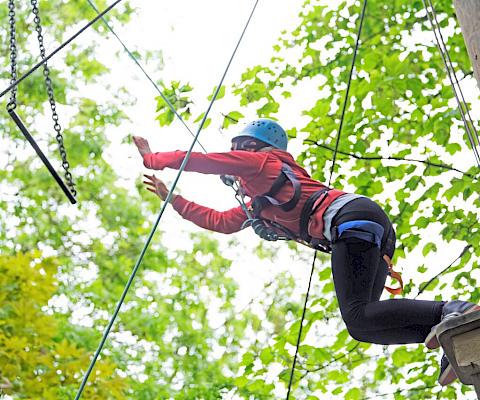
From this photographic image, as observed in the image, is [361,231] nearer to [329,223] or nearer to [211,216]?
[329,223]

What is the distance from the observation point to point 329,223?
2777 mm

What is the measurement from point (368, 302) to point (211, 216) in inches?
35.8

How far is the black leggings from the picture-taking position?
2.55 m

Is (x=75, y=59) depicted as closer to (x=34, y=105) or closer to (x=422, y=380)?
(x=34, y=105)

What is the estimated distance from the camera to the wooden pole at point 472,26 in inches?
110

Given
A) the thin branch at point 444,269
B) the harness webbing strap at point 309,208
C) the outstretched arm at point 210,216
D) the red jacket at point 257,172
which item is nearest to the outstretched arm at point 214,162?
the red jacket at point 257,172

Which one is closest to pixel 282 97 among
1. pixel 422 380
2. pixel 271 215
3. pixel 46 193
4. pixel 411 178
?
pixel 411 178

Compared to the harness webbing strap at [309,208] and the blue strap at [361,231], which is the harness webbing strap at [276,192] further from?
the blue strap at [361,231]

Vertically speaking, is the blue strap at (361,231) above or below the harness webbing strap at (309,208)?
below

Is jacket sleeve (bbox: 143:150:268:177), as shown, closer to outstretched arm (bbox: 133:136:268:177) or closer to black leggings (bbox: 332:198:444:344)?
outstretched arm (bbox: 133:136:268:177)

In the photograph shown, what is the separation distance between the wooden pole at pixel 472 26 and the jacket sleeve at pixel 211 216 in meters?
1.05

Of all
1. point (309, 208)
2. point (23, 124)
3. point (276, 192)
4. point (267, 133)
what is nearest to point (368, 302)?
point (309, 208)

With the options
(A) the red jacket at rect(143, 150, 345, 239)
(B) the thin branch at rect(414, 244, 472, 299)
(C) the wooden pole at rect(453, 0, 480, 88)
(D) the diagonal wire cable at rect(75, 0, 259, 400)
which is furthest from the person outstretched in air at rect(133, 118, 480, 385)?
(B) the thin branch at rect(414, 244, 472, 299)

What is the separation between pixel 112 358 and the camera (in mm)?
8055
